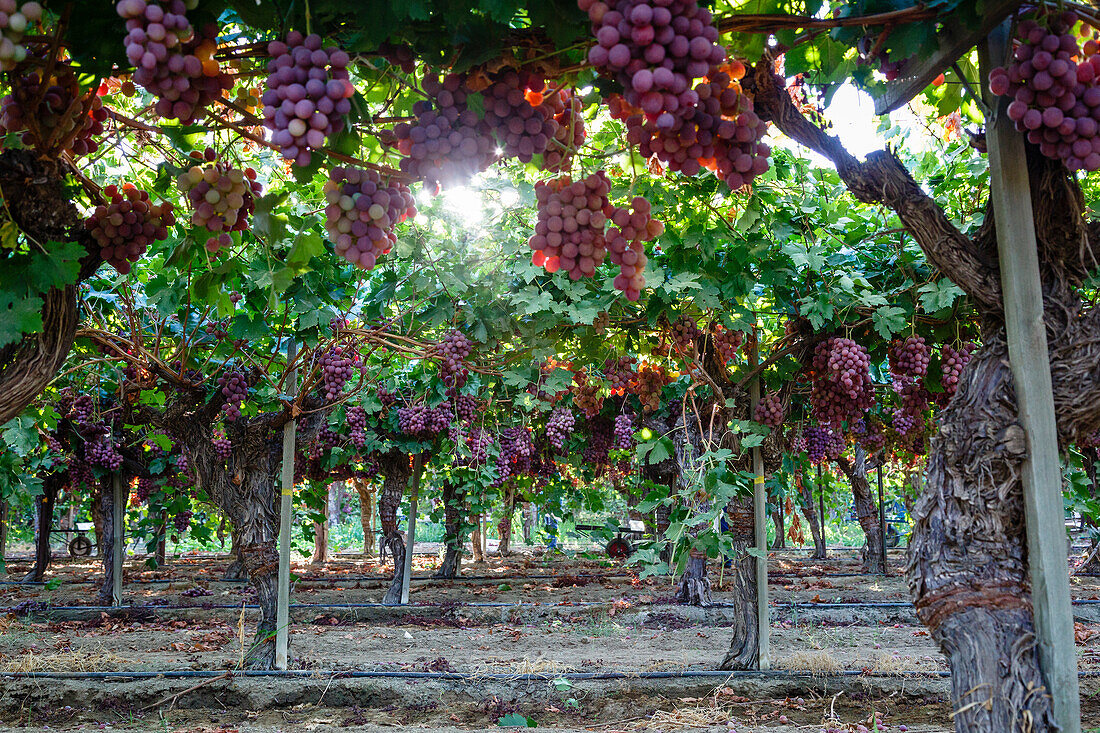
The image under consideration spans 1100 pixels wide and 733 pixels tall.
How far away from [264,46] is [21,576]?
18.4 metres

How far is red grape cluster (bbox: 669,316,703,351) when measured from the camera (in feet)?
17.4

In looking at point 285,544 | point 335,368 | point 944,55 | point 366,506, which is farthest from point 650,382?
point 366,506

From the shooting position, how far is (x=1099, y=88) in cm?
181

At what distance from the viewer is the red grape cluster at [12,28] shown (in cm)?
144

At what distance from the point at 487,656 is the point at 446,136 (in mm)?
6689

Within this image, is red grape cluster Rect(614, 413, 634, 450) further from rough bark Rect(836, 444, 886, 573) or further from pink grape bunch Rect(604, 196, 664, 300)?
pink grape bunch Rect(604, 196, 664, 300)

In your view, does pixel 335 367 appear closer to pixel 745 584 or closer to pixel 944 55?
pixel 745 584

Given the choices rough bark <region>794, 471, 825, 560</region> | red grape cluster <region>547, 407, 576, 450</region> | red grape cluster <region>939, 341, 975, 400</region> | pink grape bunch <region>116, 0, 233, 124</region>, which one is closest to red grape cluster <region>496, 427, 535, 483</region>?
red grape cluster <region>547, 407, 576, 450</region>

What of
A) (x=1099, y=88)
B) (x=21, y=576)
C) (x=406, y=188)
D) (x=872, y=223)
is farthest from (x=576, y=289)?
(x=21, y=576)

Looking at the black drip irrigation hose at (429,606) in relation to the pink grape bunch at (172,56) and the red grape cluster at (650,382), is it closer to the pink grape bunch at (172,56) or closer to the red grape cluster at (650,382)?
the red grape cluster at (650,382)

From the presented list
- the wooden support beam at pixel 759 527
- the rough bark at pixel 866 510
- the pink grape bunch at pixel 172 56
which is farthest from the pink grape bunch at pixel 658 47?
the rough bark at pixel 866 510

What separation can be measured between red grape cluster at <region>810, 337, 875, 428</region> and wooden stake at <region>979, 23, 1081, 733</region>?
271 centimetres

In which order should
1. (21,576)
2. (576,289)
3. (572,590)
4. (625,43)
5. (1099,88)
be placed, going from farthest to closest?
(21,576) → (572,590) → (576,289) → (1099,88) → (625,43)

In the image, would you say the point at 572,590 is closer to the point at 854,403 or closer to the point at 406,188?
the point at 854,403
